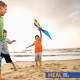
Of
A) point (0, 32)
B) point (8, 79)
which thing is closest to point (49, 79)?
point (8, 79)

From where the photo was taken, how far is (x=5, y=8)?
7.45 feet

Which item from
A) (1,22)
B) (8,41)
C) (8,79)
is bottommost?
(8,79)

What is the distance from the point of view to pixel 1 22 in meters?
2.23

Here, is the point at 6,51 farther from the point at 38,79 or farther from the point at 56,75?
the point at 56,75

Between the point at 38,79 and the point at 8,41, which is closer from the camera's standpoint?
the point at 38,79

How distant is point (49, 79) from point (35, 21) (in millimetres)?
2744

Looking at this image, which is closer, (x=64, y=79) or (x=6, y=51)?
(x=64, y=79)

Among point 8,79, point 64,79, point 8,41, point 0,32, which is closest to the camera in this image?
point 0,32

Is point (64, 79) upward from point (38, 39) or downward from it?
downward

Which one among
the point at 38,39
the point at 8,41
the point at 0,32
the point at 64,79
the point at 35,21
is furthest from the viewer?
the point at 38,39

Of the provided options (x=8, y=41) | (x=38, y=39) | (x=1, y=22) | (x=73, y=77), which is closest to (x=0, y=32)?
(x=1, y=22)

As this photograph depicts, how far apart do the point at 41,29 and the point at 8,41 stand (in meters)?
1.70

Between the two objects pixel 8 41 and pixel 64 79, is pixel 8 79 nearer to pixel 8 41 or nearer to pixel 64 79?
pixel 8 41

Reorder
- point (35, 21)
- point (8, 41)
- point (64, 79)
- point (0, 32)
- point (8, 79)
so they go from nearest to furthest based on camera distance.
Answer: point (0, 32), point (64, 79), point (8, 79), point (8, 41), point (35, 21)
